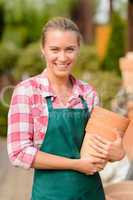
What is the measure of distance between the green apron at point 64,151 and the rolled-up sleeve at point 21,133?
8cm

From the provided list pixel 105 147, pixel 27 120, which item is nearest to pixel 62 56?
pixel 27 120

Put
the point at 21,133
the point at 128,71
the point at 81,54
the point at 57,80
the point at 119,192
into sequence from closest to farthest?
the point at 21,133 → the point at 57,80 → the point at 119,192 → the point at 128,71 → the point at 81,54

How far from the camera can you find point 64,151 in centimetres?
228

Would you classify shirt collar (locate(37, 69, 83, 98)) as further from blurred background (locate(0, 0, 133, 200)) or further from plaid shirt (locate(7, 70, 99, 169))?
blurred background (locate(0, 0, 133, 200))

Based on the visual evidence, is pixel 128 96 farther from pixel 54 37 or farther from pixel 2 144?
pixel 54 37

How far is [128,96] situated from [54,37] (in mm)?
3760

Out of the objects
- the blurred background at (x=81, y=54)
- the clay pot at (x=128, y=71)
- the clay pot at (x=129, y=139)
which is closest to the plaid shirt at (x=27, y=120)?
the blurred background at (x=81, y=54)

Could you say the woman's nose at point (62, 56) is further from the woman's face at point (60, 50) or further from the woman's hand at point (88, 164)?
the woman's hand at point (88, 164)

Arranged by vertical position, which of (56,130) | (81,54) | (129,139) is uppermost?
(56,130)

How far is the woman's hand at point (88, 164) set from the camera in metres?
2.25

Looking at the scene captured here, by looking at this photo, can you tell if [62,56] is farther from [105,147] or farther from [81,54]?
[81,54]

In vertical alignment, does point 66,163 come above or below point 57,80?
below

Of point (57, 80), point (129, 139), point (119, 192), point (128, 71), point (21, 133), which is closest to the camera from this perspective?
point (21, 133)

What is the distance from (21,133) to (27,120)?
0.05 m
